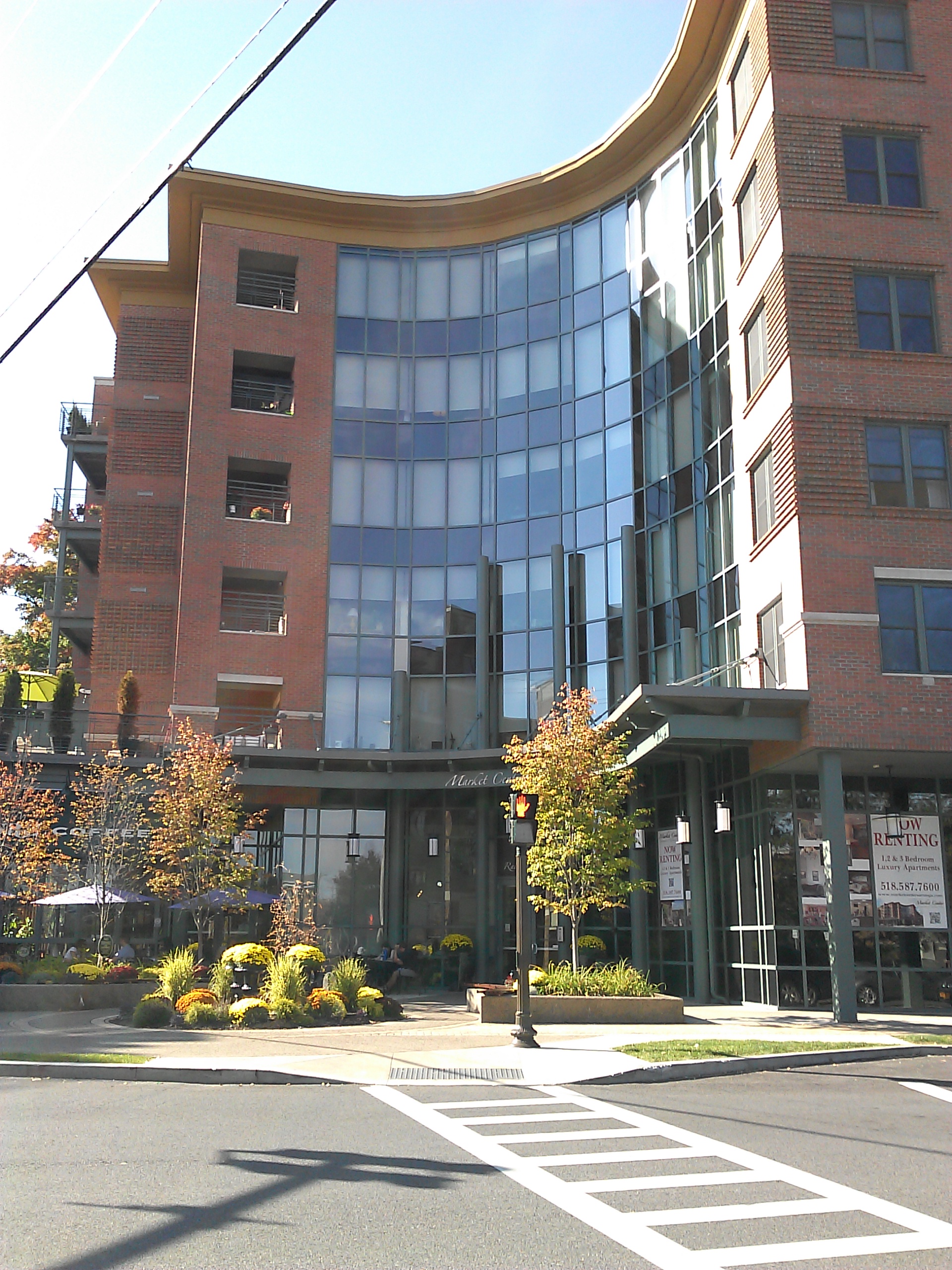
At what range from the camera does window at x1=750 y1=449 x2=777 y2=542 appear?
2466cm

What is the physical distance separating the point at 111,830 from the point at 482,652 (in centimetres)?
1195

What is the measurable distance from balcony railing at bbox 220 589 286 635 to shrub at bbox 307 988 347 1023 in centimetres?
1644

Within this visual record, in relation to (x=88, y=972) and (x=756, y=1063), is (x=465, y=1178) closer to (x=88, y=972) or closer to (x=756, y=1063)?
(x=756, y=1063)

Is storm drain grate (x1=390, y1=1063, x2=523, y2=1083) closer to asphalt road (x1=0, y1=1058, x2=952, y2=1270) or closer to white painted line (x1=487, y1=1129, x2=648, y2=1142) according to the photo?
asphalt road (x1=0, y1=1058, x2=952, y2=1270)

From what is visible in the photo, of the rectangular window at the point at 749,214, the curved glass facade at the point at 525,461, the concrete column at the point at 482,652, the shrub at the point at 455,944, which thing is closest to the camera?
the rectangular window at the point at 749,214

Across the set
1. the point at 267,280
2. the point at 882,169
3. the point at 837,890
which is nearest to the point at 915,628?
the point at 837,890

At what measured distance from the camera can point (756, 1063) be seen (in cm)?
1512

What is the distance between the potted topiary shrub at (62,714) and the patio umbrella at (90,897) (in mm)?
6633

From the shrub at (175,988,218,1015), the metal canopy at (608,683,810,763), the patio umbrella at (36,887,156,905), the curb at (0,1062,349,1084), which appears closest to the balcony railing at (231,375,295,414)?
the patio umbrella at (36,887,156,905)

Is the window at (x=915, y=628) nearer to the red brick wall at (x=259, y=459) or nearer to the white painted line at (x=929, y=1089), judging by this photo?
the white painted line at (x=929, y=1089)

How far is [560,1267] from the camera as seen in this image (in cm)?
628

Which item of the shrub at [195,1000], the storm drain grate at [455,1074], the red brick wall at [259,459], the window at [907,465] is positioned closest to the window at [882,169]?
the window at [907,465]

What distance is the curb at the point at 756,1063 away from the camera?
14.3 m

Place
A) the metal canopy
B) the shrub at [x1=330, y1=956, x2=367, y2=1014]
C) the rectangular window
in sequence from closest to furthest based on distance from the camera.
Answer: the shrub at [x1=330, y1=956, x2=367, y2=1014] → the metal canopy → the rectangular window
